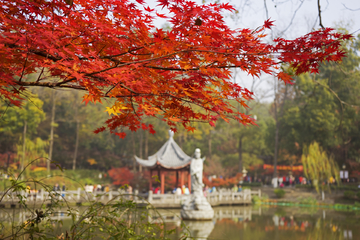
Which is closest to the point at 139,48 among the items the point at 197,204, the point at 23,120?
the point at 197,204

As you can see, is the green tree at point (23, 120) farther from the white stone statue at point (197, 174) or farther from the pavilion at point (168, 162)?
the white stone statue at point (197, 174)

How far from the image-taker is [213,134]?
107 feet

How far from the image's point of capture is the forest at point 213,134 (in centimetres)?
2095

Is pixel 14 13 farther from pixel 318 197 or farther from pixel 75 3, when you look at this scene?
pixel 318 197

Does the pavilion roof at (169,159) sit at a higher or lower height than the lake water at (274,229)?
higher

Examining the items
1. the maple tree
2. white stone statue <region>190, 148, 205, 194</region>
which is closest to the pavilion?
white stone statue <region>190, 148, 205, 194</region>

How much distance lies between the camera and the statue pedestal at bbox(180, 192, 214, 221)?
38.6 ft

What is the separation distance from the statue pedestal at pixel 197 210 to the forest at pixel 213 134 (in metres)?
8.27

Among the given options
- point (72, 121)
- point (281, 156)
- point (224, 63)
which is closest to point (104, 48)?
point (224, 63)

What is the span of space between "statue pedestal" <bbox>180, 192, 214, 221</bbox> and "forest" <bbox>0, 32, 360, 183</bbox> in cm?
827

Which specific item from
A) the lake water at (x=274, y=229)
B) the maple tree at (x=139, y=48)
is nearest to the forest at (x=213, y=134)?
the lake water at (x=274, y=229)

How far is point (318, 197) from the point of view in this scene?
66.1 feet

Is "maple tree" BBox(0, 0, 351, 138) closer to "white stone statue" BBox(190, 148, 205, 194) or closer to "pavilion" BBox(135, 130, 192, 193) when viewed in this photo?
"white stone statue" BBox(190, 148, 205, 194)

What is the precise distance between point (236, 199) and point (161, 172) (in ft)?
14.5
